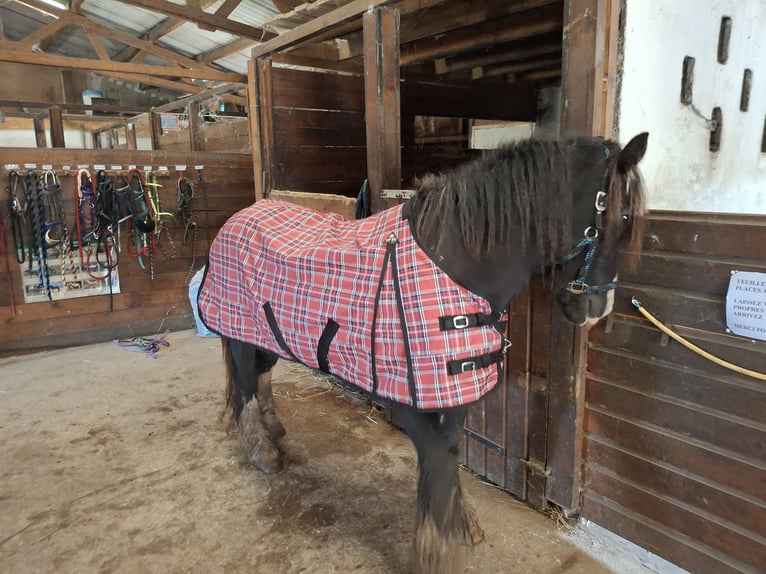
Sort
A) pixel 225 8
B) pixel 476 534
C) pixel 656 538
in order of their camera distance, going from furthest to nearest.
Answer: pixel 225 8 → pixel 476 534 → pixel 656 538

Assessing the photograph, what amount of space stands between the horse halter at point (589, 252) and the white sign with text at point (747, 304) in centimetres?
31

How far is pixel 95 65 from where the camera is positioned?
16.4 ft

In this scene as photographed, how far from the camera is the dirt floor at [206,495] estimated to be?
1.73m

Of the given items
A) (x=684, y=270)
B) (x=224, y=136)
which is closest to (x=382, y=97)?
(x=684, y=270)

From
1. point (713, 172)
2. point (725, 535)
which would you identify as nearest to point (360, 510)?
point (725, 535)

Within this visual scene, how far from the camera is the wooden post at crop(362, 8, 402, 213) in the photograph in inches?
92.6

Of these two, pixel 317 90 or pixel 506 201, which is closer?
pixel 506 201

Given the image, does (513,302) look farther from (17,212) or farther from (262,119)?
(17,212)

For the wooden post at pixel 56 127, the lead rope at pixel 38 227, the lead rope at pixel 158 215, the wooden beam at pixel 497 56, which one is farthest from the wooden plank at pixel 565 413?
the wooden post at pixel 56 127

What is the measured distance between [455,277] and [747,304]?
773mm

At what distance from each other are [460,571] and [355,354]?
0.75 metres

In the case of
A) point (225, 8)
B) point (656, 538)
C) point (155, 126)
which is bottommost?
point (656, 538)

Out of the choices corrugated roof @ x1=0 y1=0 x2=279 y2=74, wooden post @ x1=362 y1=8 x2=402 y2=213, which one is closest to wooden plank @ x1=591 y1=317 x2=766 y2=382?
wooden post @ x1=362 y1=8 x2=402 y2=213

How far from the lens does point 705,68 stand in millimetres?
2152
